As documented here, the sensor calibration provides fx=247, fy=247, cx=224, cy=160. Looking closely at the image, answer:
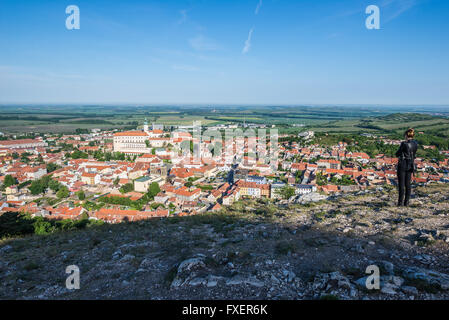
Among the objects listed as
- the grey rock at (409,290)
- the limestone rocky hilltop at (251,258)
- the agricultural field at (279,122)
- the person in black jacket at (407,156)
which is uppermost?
the agricultural field at (279,122)

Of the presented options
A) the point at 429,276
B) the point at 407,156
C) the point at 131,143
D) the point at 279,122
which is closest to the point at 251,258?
the point at 429,276

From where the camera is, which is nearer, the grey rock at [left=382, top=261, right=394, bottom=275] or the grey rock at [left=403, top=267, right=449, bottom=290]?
the grey rock at [left=403, top=267, right=449, bottom=290]

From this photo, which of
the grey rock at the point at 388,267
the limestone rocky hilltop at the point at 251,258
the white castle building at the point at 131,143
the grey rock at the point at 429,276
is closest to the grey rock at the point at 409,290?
the limestone rocky hilltop at the point at 251,258

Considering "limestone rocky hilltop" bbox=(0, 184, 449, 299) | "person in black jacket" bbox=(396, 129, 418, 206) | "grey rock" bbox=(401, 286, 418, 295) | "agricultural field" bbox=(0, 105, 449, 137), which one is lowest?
"limestone rocky hilltop" bbox=(0, 184, 449, 299)

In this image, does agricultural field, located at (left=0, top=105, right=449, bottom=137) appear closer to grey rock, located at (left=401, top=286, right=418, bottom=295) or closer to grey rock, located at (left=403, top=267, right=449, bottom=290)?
grey rock, located at (left=403, top=267, right=449, bottom=290)

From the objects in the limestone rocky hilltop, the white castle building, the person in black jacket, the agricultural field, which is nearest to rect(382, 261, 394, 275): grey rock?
the limestone rocky hilltop

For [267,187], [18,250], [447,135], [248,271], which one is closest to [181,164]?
[267,187]

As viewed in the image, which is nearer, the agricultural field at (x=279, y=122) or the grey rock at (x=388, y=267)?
the grey rock at (x=388, y=267)

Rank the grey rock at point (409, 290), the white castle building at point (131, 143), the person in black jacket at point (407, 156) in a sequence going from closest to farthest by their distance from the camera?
1. the grey rock at point (409, 290)
2. the person in black jacket at point (407, 156)
3. the white castle building at point (131, 143)

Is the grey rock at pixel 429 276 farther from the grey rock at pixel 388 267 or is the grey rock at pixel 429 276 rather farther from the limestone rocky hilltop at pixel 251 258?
the grey rock at pixel 388 267
